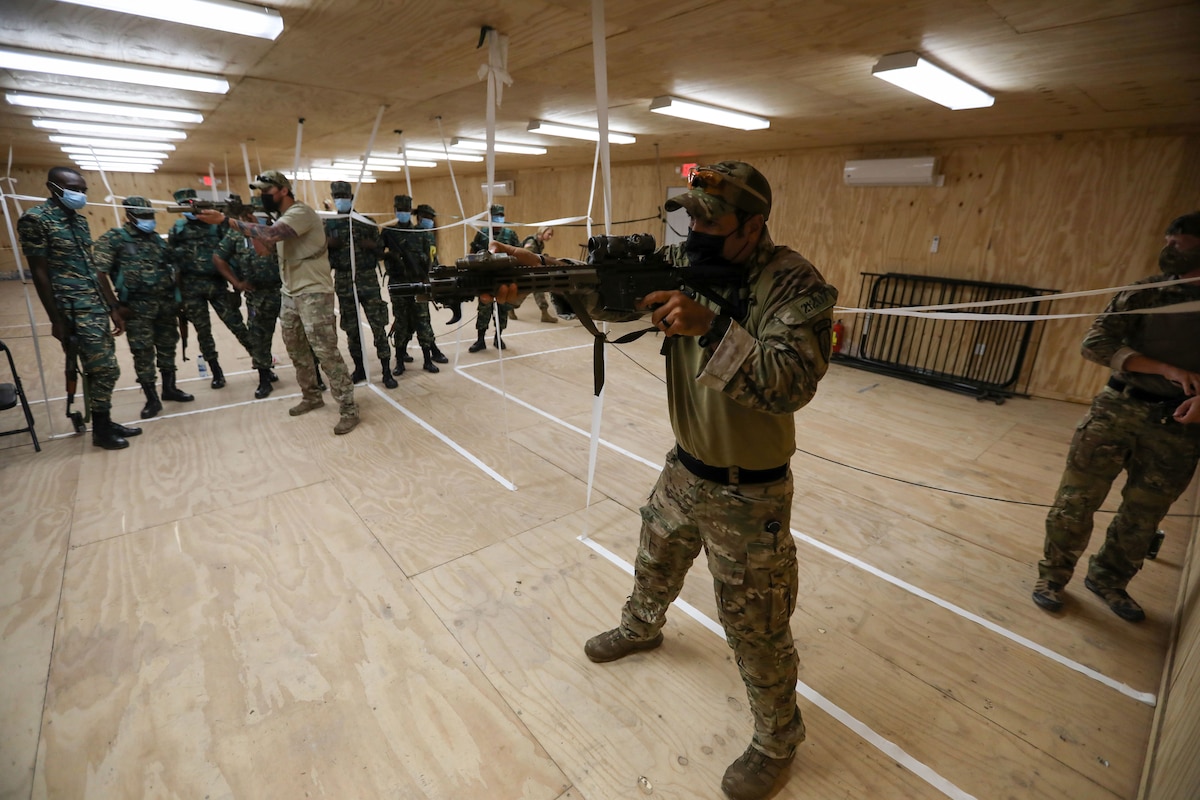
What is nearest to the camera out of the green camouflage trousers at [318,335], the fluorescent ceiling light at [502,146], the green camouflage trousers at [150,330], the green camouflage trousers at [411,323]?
the green camouflage trousers at [318,335]

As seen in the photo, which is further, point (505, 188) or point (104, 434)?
point (505, 188)

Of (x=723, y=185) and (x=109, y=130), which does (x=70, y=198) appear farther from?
(x=723, y=185)

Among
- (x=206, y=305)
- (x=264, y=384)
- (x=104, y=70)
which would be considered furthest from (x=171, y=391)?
(x=104, y=70)

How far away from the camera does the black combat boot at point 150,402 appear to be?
4.30 m

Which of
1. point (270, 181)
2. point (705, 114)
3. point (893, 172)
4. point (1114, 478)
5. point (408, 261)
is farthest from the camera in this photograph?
point (893, 172)

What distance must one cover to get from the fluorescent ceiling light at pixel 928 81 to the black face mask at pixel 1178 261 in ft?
4.83

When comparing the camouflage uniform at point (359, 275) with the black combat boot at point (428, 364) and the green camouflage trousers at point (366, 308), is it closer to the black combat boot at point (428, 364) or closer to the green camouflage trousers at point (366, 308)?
the green camouflage trousers at point (366, 308)

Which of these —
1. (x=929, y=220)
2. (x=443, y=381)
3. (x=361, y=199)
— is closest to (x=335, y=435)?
(x=443, y=381)

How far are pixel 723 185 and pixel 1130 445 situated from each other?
86.0 inches

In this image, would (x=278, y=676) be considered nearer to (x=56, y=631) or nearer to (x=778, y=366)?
(x=56, y=631)

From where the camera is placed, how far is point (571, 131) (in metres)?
5.61

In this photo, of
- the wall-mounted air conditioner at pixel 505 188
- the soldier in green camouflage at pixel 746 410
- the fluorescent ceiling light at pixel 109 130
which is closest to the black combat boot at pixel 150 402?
the fluorescent ceiling light at pixel 109 130

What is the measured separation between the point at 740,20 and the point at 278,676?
10.9 ft

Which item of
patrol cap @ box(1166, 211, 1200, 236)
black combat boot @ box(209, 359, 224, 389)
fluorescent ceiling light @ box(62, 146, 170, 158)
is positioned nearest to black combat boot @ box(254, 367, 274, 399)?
black combat boot @ box(209, 359, 224, 389)
